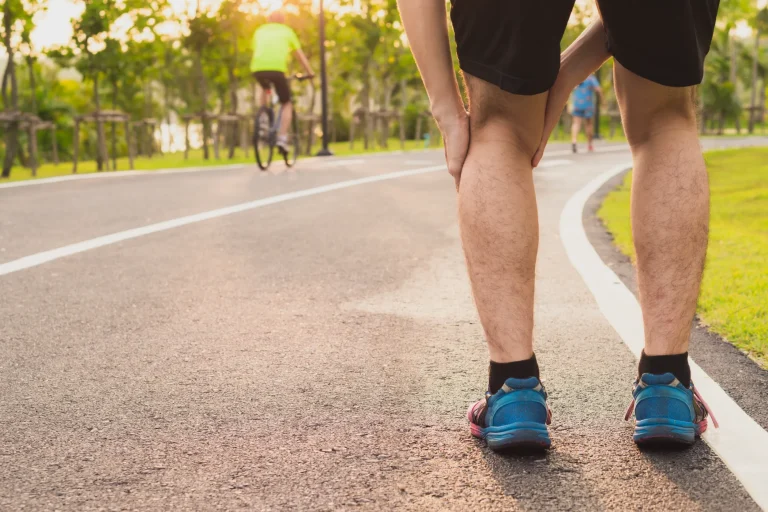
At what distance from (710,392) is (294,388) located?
46.0 inches

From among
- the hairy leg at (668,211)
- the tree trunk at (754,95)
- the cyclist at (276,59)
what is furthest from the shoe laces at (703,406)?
the tree trunk at (754,95)

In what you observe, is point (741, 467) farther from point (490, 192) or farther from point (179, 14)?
point (179, 14)

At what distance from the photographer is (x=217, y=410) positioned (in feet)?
8.73

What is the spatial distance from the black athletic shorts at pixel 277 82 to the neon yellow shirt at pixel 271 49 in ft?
0.23

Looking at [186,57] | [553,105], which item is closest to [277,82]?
[553,105]

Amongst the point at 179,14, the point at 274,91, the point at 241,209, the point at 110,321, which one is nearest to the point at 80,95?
the point at 179,14

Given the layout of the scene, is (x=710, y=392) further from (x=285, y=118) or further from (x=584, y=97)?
(x=584, y=97)

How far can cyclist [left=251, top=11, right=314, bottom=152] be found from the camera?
1288cm

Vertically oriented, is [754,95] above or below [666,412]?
above

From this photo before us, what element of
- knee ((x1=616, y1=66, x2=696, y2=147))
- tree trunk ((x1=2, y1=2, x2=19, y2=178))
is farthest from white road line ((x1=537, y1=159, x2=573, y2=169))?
knee ((x1=616, y1=66, x2=696, y2=147))

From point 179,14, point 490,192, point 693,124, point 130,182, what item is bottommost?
point 130,182

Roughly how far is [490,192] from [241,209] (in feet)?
19.2

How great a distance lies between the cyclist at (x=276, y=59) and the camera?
42.3 feet

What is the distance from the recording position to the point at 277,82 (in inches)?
516
